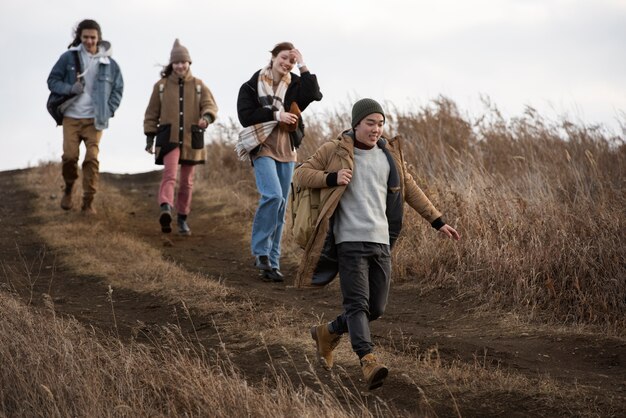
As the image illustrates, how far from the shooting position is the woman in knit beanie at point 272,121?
9.16 metres

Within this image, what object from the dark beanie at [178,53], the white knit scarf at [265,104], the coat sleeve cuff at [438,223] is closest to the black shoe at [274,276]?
the white knit scarf at [265,104]

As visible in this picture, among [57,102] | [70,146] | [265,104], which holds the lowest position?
[70,146]

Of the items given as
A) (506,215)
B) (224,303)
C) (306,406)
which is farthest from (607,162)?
(306,406)

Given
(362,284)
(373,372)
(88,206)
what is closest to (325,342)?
(362,284)

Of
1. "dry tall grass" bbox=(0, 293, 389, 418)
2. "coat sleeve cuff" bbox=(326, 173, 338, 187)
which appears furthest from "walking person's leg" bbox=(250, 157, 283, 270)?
"coat sleeve cuff" bbox=(326, 173, 338, 187)

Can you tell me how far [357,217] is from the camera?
5.84 m

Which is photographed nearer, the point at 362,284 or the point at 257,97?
the point at 362,284

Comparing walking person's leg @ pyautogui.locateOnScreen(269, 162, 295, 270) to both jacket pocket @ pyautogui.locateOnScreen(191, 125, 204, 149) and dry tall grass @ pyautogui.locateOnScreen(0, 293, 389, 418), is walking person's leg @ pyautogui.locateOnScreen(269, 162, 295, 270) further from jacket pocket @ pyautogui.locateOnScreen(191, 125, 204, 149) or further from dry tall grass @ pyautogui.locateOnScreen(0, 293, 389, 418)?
dry tall grass @ pyautogui.locateOnScreen(0, 293, 389, 418)

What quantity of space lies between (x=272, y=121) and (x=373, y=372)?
13.8 feet

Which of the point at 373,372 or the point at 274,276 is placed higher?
the point at 274,276

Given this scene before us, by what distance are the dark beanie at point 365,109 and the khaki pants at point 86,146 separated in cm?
680

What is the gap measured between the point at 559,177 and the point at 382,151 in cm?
496

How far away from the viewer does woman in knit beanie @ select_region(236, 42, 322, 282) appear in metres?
9.16

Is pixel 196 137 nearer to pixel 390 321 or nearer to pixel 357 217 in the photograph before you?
pixel 390 321
